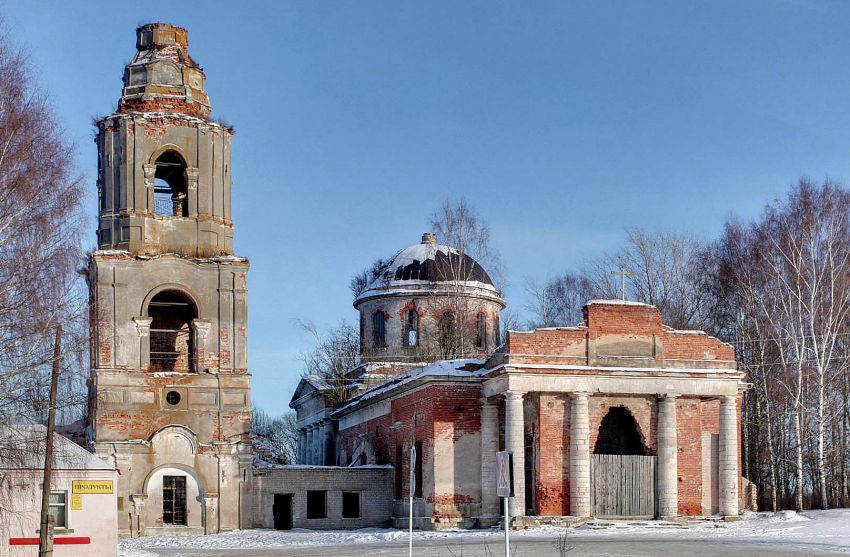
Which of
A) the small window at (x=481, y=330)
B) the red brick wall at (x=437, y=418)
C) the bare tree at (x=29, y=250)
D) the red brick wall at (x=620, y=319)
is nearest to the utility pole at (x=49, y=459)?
the bare tree at (x=29, y=250)

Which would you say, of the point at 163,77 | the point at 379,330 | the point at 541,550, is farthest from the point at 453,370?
the point at 379,330

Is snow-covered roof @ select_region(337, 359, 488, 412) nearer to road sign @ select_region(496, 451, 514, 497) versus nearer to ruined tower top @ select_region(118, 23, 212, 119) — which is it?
ruined tower top @ select_region(118, 23, 212, 119)

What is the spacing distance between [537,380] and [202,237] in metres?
10.2

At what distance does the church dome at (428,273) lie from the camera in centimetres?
4550

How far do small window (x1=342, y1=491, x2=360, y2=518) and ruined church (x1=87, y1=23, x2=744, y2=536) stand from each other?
Answer: 0.12m

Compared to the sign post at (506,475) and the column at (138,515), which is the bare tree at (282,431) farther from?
the sign post at (506,475)

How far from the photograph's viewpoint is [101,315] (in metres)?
32.9

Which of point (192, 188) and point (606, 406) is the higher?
point (192, 188)

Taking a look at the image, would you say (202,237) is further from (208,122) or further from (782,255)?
(782,255)

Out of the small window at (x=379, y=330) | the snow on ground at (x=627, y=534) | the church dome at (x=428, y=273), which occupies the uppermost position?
the church dome at (x=428, y=273)

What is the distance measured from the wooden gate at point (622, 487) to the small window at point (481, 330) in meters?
13.6

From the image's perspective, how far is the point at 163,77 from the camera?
35.5m

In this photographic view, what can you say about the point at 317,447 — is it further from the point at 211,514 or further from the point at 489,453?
the point at 489,453

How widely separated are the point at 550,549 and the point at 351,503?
1391 cm
